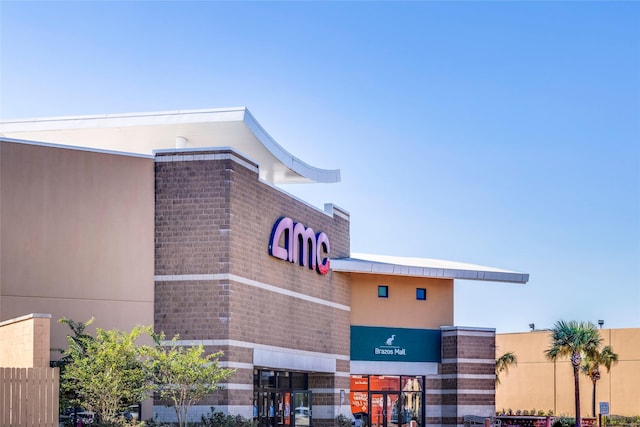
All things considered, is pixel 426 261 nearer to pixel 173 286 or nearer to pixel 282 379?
pixel 282 379

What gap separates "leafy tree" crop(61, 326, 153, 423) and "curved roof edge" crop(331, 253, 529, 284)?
15865 millimetres

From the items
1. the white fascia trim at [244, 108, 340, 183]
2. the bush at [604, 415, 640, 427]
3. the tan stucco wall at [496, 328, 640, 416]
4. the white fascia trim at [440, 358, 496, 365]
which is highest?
the white fascia trim at [244, 108, 340, 183]

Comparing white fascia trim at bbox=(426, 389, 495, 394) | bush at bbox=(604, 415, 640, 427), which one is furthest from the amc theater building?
bush at bbox=(604, 415, 640, 427)

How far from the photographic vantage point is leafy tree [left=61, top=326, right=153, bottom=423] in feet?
94.0

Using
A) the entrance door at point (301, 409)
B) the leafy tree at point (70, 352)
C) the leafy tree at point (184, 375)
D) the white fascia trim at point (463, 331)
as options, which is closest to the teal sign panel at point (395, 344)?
the white fascia trim at point (463, 331)

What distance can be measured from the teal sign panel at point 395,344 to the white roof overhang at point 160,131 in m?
9.52

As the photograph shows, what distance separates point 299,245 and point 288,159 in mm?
3836

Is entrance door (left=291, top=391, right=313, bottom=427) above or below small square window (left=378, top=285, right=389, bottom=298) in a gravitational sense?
below

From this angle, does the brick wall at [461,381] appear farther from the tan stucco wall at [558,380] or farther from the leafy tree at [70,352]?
the leafy tree at [70,352]

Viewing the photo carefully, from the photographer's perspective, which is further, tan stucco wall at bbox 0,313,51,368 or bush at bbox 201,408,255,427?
bush at bbox 201,408,255,427

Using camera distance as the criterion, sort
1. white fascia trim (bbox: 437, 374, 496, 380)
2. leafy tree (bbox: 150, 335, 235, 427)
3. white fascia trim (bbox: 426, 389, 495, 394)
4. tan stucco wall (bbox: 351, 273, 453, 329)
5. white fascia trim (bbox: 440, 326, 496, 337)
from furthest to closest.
→ white fascia trim (bbox: 440, 326, 496, 337) < white fascia trim (bbox: 437, 374, 496, 380) < white fascia trim (bbox: 426, 389, 495, 394) < tan stucco wall (bbox: 351, 273, 453, 329) < leafy tree (bbox: 150, 335, 235, 427)

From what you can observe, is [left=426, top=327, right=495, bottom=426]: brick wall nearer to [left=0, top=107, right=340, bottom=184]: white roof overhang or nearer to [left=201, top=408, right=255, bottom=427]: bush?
[left=0, top=107, right=340, bottom=184]: white roof overhang

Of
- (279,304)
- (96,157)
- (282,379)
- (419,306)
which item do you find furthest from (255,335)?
(419,306)

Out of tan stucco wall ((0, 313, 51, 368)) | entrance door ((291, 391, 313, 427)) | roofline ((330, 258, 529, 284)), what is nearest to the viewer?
tan stucco wall ((0, 313, 51, 368))
